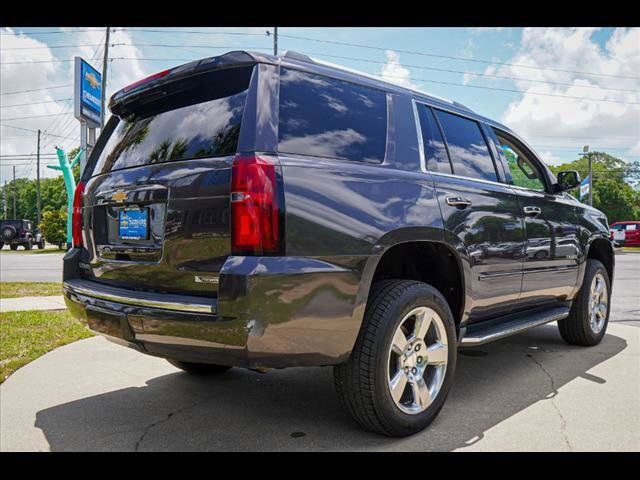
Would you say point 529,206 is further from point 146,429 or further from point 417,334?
point 146,429

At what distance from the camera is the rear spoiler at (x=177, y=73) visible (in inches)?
100

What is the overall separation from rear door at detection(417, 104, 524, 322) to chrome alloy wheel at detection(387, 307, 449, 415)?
453 millimetres

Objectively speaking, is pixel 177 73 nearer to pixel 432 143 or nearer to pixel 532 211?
pixel 432 143

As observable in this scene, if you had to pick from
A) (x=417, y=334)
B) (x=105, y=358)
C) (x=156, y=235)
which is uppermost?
(x=156, y=235)

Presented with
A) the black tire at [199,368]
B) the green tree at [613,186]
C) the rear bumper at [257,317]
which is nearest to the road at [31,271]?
the black tire at [199,368]

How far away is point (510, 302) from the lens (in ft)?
12.5

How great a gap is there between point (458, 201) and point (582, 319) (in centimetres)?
248

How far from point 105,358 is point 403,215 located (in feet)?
10.2

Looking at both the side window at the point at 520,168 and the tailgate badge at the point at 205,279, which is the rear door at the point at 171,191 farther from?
the side window at the point at 520,168

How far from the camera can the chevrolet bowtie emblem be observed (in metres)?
2.81

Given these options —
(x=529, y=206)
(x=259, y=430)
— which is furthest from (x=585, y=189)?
(x=259, y=430)

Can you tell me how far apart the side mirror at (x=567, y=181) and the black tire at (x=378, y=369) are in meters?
2.60

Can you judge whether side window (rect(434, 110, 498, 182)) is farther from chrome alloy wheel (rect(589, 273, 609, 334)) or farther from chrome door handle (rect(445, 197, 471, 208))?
chrome alloy wheel (rect(589, 273, 609, 334))

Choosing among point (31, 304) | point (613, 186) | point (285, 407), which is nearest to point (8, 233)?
point (31, 304)
